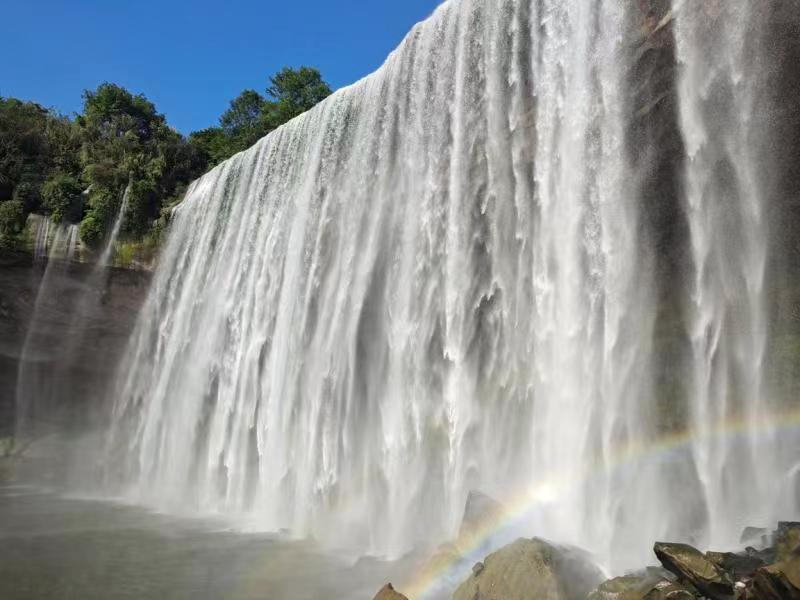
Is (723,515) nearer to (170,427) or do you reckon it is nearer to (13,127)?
(170,427)

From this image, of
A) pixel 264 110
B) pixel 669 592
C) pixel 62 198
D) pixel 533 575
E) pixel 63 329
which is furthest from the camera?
pixel 264 110

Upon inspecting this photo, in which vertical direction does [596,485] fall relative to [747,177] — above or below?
below

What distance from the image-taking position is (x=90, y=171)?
23516 mm

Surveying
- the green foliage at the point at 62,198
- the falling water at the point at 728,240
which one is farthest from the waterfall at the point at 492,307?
the green foliage at the point at 62,198

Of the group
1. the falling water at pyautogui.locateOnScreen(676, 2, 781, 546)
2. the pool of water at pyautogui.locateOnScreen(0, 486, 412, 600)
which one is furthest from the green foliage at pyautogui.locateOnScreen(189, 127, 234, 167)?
the falling water at pyautogui.locateOnScreen(676, 2, 781, 546)

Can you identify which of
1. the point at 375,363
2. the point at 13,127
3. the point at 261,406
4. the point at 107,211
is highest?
the point at 13,127

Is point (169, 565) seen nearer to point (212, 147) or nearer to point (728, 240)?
point (728, 240)

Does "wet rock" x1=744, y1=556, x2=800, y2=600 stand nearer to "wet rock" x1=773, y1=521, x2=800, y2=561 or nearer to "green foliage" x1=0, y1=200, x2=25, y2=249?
"wet rock" x1=773, y1=521, x2=800, y2=561

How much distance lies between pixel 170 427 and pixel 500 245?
1096 cm

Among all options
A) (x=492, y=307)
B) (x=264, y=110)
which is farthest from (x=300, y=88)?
(x=492, y=307)

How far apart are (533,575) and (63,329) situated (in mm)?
20728

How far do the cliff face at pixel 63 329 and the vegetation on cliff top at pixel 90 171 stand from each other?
3.96 ft

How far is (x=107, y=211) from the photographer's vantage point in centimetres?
2212

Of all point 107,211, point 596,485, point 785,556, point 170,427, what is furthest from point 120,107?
point 785,556
